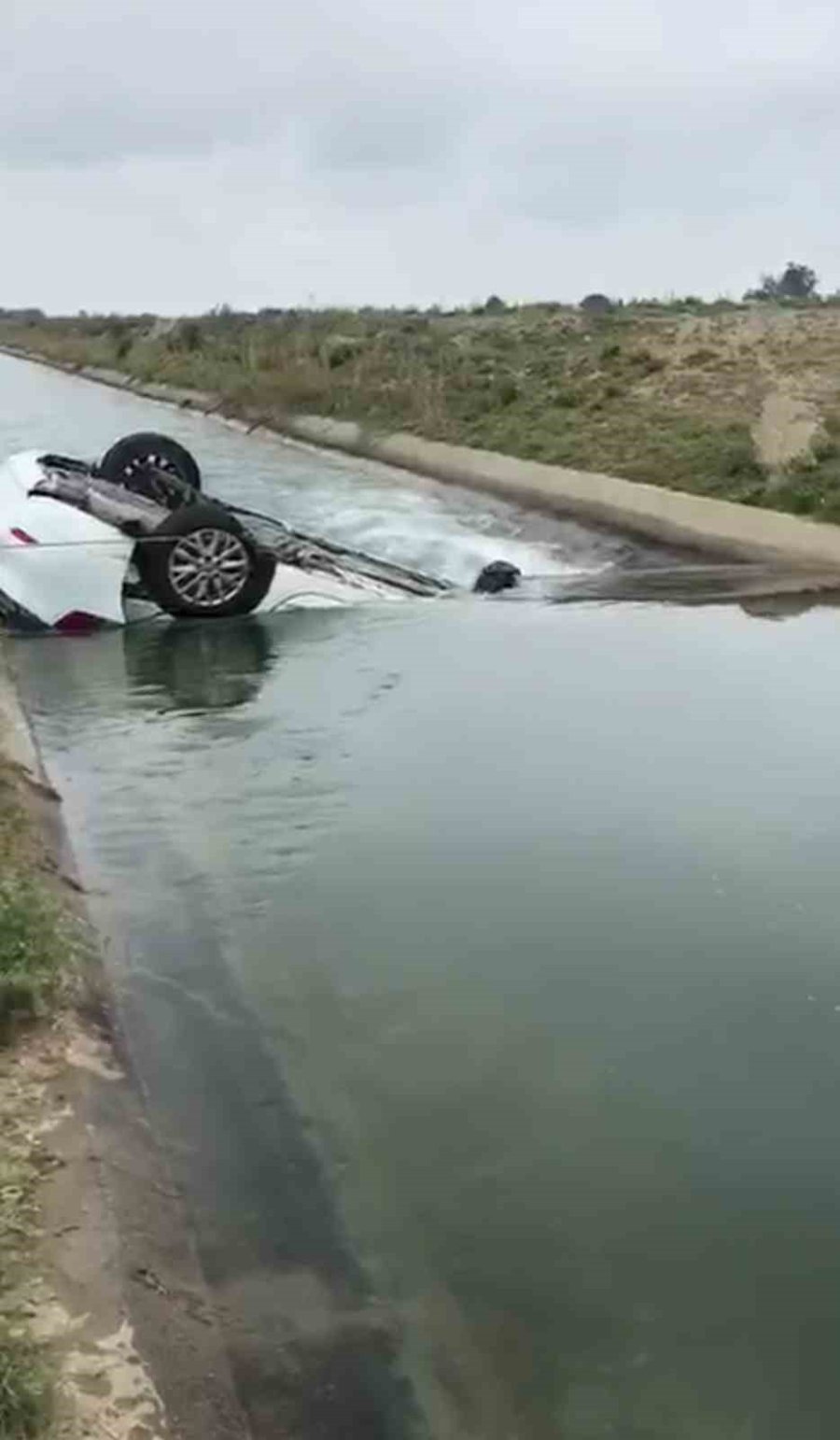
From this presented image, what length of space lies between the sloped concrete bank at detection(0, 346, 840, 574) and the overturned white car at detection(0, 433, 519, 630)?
7.19 metres

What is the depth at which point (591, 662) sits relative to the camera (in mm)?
16000

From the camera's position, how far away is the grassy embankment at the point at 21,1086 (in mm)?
4402

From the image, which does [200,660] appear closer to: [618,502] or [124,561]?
[124,561]

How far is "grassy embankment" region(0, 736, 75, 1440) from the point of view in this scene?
440 centimetres

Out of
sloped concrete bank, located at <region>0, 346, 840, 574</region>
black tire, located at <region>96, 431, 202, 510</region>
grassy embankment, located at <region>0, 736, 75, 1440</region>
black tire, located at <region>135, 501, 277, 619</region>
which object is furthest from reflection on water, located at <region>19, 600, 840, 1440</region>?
sloped concrete bank, located at <region>0, 346, 840, 574</region>

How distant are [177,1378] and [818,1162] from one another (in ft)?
8.55

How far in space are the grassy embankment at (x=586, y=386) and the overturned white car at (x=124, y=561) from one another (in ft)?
30.1

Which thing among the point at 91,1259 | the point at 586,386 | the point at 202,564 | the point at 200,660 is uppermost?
the point at 586,386

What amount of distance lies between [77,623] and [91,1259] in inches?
470

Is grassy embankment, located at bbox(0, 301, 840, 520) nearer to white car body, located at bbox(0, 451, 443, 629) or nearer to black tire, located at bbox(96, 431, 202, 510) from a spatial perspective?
black tire, located at bbox(96, 431, 202, 510)

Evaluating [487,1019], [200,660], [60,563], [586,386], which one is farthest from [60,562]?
[586,386]

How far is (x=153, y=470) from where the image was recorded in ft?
66.7

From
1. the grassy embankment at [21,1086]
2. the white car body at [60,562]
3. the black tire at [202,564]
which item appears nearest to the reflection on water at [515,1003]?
A: the grassy embankment at [21,1086]

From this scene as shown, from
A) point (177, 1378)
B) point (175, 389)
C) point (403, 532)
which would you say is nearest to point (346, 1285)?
point (177, 1378)
